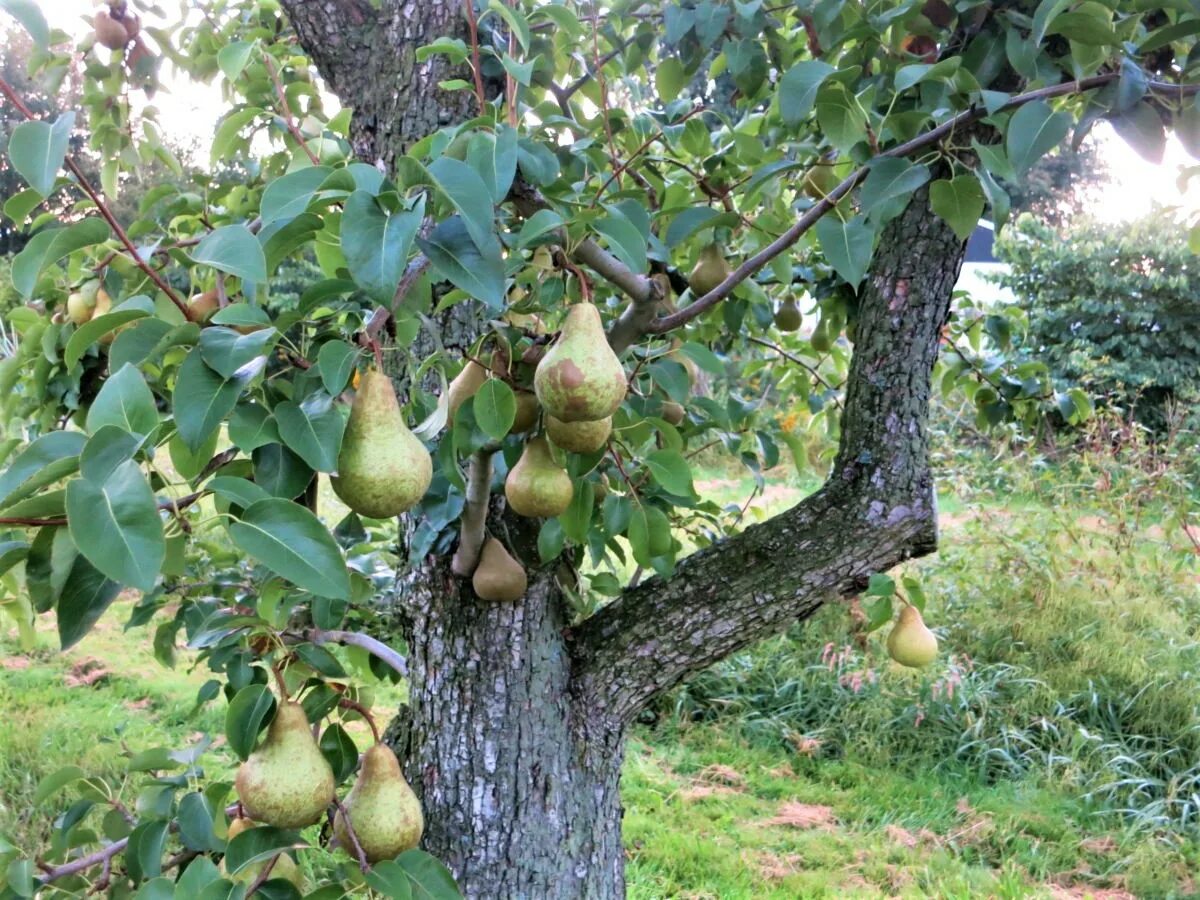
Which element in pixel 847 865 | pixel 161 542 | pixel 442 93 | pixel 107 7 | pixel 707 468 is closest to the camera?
pixel 161 542

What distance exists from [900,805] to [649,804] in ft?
2.93

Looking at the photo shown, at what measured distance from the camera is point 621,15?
1.58 metres

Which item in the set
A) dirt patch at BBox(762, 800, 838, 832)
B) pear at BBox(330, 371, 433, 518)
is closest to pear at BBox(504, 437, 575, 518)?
pear at BBox(330, 371, 433, 518)

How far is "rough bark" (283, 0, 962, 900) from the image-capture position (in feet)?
4.78

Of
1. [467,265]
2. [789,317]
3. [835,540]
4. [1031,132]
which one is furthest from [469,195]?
[789,317]

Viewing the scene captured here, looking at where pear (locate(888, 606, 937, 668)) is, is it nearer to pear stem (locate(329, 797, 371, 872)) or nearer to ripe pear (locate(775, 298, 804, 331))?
ripe pear (locate(775, 298, 804, 331))

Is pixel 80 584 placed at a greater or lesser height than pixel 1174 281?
lesser

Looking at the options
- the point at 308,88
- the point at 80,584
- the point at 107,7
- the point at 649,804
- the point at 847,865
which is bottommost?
the point at 847,865

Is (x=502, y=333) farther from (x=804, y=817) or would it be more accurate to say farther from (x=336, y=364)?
(x=804, y=817)

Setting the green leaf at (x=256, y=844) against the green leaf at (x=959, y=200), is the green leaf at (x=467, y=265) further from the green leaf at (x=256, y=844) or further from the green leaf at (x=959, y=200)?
the green leaf at (x=256, y=844)

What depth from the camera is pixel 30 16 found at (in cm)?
75

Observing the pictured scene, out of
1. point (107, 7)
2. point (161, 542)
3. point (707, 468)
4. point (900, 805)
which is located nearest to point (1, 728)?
point (107, 7)

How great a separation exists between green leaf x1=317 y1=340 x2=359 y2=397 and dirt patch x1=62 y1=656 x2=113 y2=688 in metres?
4.04

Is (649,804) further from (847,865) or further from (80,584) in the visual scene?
(80,584)
